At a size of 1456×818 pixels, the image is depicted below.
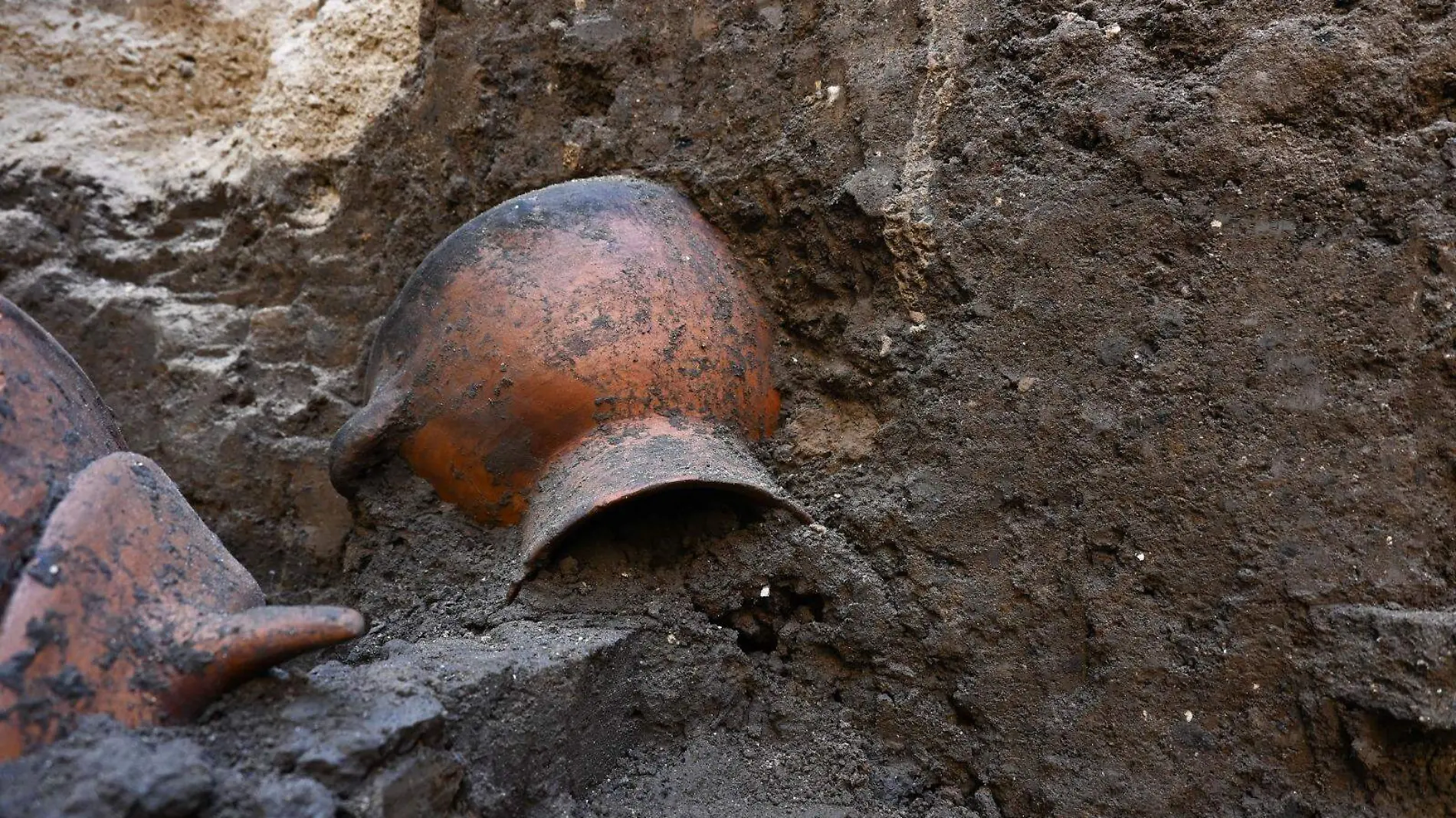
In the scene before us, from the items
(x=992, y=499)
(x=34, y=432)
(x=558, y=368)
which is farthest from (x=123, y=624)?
(x=992, y=499)

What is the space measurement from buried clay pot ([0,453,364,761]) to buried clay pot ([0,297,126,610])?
0.03 metres

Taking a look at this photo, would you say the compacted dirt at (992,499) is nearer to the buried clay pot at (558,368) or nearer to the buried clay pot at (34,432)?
the buried clay pot at (558,368)

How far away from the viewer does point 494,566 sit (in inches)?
66.0

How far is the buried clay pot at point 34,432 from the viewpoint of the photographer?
3.47 feet

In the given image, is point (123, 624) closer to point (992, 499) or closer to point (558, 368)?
point (558, 368)

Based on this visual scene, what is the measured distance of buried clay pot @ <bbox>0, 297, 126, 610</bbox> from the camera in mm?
1058

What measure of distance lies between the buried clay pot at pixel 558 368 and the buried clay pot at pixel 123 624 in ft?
1.67

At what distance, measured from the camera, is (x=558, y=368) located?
1.70 meters

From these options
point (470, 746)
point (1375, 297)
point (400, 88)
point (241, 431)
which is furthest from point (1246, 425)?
point (241, 431)

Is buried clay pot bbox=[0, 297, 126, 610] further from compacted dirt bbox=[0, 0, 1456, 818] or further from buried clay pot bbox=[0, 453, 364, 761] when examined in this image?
compacted dirt bbox=[0, 0, 1456, 818]

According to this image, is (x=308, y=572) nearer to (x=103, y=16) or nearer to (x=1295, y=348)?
(x=103, y=16)

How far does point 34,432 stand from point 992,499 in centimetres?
128

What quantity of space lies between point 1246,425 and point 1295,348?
0.42 feet

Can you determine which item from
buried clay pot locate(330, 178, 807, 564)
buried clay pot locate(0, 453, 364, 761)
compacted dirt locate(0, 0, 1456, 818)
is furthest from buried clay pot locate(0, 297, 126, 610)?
buried clay pot locate(330, 178, 807, 564)
